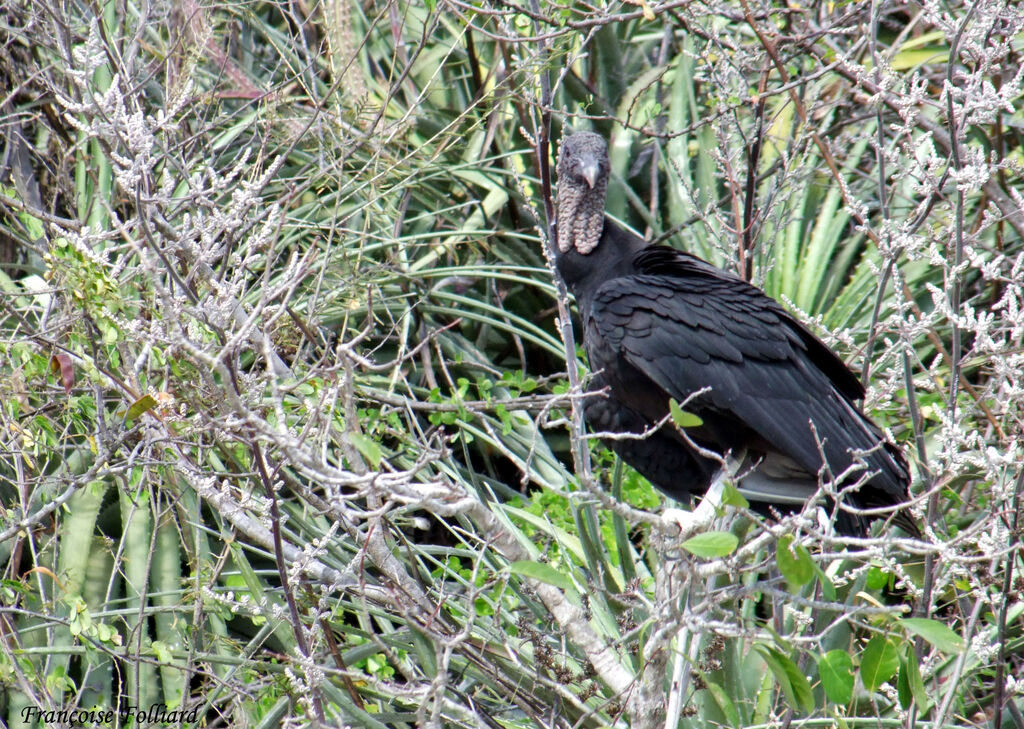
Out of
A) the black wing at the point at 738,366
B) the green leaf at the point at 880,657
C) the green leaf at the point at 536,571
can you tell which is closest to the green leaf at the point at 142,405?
the green leaf at the point at 536,571

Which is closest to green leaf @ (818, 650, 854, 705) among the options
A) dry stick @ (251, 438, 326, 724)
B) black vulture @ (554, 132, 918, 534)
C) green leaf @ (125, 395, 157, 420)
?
dry stick @ (251, 438, 326, 724)

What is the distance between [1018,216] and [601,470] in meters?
1.68

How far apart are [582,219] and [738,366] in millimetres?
787

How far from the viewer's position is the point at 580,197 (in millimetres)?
3541

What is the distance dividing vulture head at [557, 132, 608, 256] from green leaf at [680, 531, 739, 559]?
191 cm

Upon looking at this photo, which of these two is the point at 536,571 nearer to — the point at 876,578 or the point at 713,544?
the point at 713,544

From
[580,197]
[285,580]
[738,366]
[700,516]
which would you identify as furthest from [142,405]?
[580,197]

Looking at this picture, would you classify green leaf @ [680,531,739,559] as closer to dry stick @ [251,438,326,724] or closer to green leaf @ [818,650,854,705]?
green leaf @ [818,650,854,705]

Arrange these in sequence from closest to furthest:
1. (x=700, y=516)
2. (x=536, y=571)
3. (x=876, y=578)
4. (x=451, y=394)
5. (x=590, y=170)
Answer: (x=536, y=571) → (x=700, y=516) → (x=876, y=578) → (x=590, y=170) → (x=451, y=394)

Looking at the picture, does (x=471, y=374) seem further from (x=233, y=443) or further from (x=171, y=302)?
(x=171, y=302)

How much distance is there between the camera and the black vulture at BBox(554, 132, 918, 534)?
118 inches

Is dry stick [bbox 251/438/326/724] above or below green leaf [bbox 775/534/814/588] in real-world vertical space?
below

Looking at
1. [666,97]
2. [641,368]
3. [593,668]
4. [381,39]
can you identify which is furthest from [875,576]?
[381,39]

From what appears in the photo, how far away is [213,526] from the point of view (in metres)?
3.68
